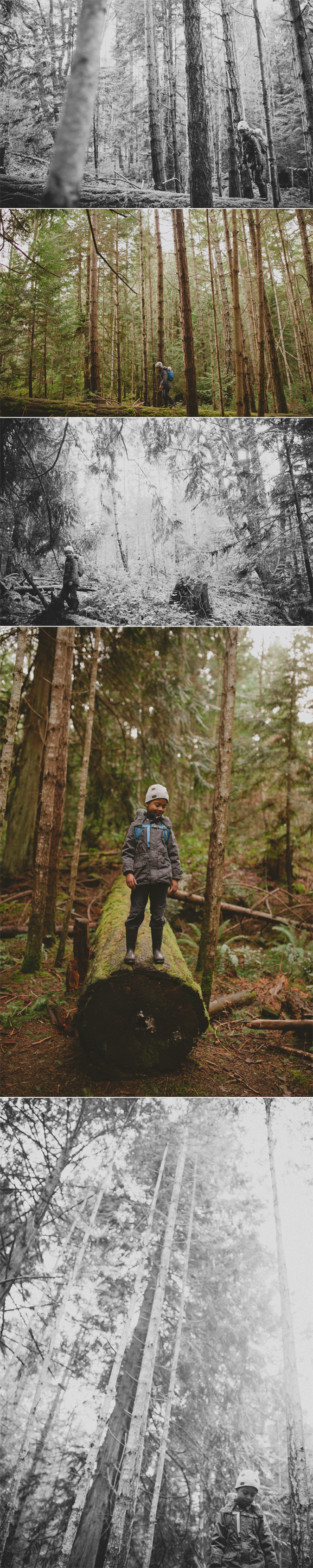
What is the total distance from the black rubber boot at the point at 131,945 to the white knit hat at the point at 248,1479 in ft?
10.5

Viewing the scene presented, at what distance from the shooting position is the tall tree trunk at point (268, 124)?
5906mm

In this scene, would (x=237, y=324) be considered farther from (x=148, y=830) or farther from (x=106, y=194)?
(x=148, y=830)

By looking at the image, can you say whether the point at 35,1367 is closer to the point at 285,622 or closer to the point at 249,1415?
the point at 249,1415

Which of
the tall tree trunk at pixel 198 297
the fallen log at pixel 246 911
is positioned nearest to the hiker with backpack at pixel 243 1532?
the fallen log at pixel 246 911

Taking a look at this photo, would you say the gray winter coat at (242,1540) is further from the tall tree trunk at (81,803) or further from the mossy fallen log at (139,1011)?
the tall tree trunk at (81,803)

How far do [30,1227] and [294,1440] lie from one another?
82.2 inches

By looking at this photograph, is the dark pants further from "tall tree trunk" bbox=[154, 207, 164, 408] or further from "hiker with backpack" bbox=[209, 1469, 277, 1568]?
"tall tree trunk" bbox=[154, 207, 164, 408]

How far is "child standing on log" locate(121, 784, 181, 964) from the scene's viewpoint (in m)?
4.66

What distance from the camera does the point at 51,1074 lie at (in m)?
5.18

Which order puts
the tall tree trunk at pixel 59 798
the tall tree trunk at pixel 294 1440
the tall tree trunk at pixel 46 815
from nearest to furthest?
the tall tree trunk at pixel 294 1440, the tall tree trunk at pixel 46 815, the tall tree trunk at pixel 59 798

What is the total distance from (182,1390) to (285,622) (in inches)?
206

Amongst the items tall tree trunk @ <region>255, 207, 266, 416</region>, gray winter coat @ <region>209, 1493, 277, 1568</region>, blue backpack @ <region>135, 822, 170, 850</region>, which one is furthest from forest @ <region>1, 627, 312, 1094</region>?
gray winter coat @ <region>209, 1493, 277, 1568</region>

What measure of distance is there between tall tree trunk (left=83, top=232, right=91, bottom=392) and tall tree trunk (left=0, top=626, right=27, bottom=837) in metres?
1.93

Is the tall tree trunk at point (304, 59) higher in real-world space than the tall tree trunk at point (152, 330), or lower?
higher
